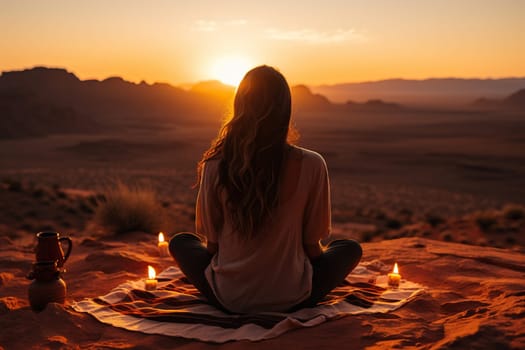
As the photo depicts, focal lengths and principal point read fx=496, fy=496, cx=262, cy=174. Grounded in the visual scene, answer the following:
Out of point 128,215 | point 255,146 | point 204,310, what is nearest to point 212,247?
point 204,310

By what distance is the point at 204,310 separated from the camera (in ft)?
11.1

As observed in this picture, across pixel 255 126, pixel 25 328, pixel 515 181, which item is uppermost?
pixel 255 126

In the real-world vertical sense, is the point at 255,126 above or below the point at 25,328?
above

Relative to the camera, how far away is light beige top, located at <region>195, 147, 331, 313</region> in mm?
2910

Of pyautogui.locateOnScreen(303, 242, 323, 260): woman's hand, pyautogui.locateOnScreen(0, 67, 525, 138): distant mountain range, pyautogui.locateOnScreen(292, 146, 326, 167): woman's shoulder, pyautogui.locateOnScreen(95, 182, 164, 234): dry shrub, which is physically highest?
pyautogui.locateOnScreen(0, 67, 525, 138): distant mountain range

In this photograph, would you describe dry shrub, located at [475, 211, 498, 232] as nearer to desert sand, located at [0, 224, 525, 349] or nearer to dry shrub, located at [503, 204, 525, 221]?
dry shrub, located at [503, 204, 525, 221]

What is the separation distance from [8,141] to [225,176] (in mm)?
54205

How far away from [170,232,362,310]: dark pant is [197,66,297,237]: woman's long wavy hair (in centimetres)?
64

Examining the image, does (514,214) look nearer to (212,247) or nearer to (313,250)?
(313,250)

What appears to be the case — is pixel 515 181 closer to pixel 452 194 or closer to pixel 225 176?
pixel 452 194

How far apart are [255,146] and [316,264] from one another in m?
1.02

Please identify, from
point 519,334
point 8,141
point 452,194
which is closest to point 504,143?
point 452,194

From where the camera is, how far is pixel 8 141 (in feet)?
166

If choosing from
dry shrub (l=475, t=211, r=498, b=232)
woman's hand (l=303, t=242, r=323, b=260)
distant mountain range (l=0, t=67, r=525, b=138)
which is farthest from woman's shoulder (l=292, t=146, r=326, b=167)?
distant mountain range (l=0, t=67, r=525, b=138)
